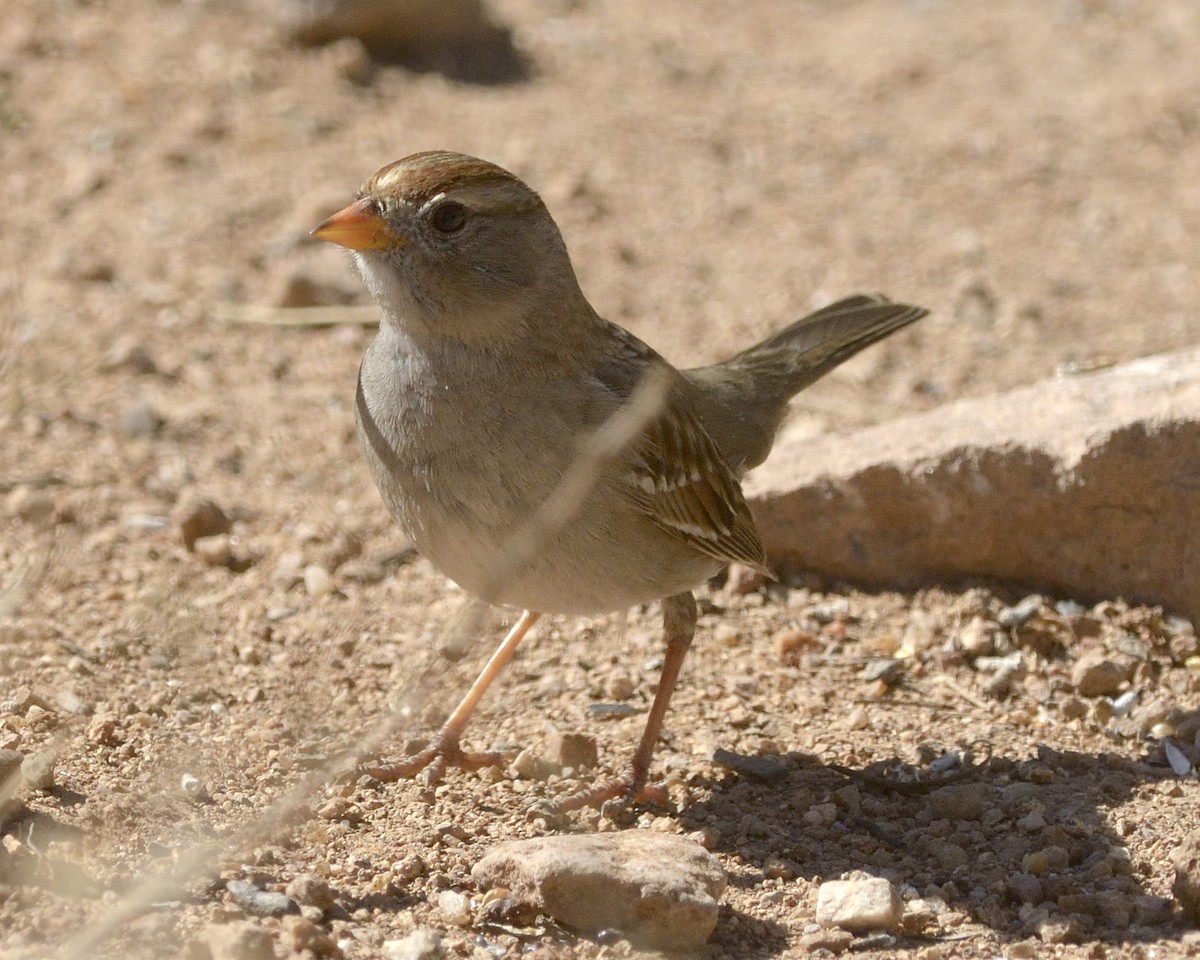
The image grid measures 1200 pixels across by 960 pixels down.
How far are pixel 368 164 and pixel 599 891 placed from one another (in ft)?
18.5

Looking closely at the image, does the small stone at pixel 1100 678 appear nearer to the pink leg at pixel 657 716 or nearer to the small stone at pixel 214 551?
the pink leg at pixel 657 716

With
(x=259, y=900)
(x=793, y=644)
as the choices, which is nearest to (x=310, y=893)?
(x=259, y=900)

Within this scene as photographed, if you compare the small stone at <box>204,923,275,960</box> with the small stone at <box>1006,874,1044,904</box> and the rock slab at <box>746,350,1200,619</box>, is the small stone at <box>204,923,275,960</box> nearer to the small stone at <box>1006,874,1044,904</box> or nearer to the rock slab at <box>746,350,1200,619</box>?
the small stone at <box>1006,874,1044,904</box>

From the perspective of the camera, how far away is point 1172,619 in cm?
568

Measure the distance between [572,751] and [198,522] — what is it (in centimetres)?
193

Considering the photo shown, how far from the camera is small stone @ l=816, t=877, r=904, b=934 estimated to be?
405 cm

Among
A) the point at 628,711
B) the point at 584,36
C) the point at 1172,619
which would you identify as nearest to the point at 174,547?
the point at 628,711

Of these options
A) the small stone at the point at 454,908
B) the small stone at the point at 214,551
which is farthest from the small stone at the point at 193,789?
the small stone at the point at 214,551

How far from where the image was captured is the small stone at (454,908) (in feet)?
13.1

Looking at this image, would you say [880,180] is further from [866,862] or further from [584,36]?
[866,862]

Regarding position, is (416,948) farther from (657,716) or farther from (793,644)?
(793,644)

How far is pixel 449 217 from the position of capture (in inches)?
183

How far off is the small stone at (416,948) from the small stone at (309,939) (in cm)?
13

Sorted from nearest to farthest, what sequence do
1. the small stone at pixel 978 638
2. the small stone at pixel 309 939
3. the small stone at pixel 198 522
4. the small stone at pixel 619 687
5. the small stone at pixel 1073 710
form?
the small stone at pixel 309 939, the small stone at pixel 1073 710, the small stone at pixel 619 687, the small stone at pixel 978 638, the small stone at pixel 198 522
